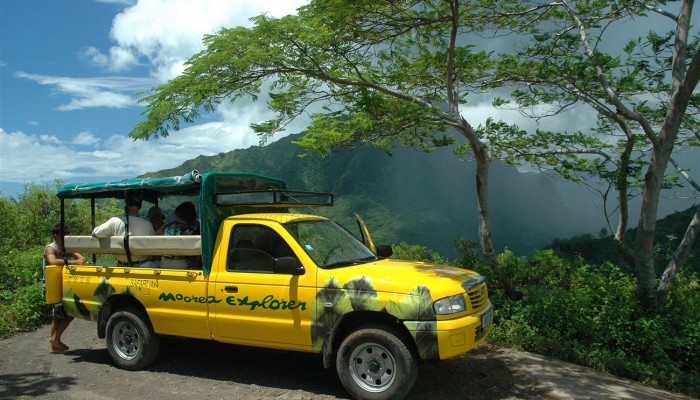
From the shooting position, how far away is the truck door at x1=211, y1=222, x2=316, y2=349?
5465mm

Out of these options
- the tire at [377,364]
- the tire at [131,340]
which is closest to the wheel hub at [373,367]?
the tire at [377,364]

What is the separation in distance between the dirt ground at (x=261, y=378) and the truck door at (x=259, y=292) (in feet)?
2.01

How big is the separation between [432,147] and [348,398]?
24.4 ft

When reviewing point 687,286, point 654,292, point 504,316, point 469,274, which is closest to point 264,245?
point 469,274

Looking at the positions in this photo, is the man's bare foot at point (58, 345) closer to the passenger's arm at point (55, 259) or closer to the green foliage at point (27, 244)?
the passenger's arm at point (55, 259)

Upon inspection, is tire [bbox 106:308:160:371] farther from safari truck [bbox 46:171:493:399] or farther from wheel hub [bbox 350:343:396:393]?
wheel hub [bbox 350:343:396:393]

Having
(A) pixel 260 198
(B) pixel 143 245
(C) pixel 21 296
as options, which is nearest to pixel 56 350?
(B) pixel 143 245

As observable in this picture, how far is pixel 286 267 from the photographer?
5.29m

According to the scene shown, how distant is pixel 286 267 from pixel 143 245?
92.6 inches

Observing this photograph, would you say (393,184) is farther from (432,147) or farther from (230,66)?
(230,66)

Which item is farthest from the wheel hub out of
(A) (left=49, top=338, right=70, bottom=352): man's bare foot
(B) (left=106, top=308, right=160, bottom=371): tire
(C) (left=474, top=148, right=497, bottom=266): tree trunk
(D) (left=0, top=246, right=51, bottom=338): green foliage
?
(D) (left=0, top=246, right=51, bottom=338): green foliage

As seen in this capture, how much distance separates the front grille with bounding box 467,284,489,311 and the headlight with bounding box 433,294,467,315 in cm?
21

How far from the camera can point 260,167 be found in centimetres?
4841

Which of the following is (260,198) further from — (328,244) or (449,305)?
(449,305)
